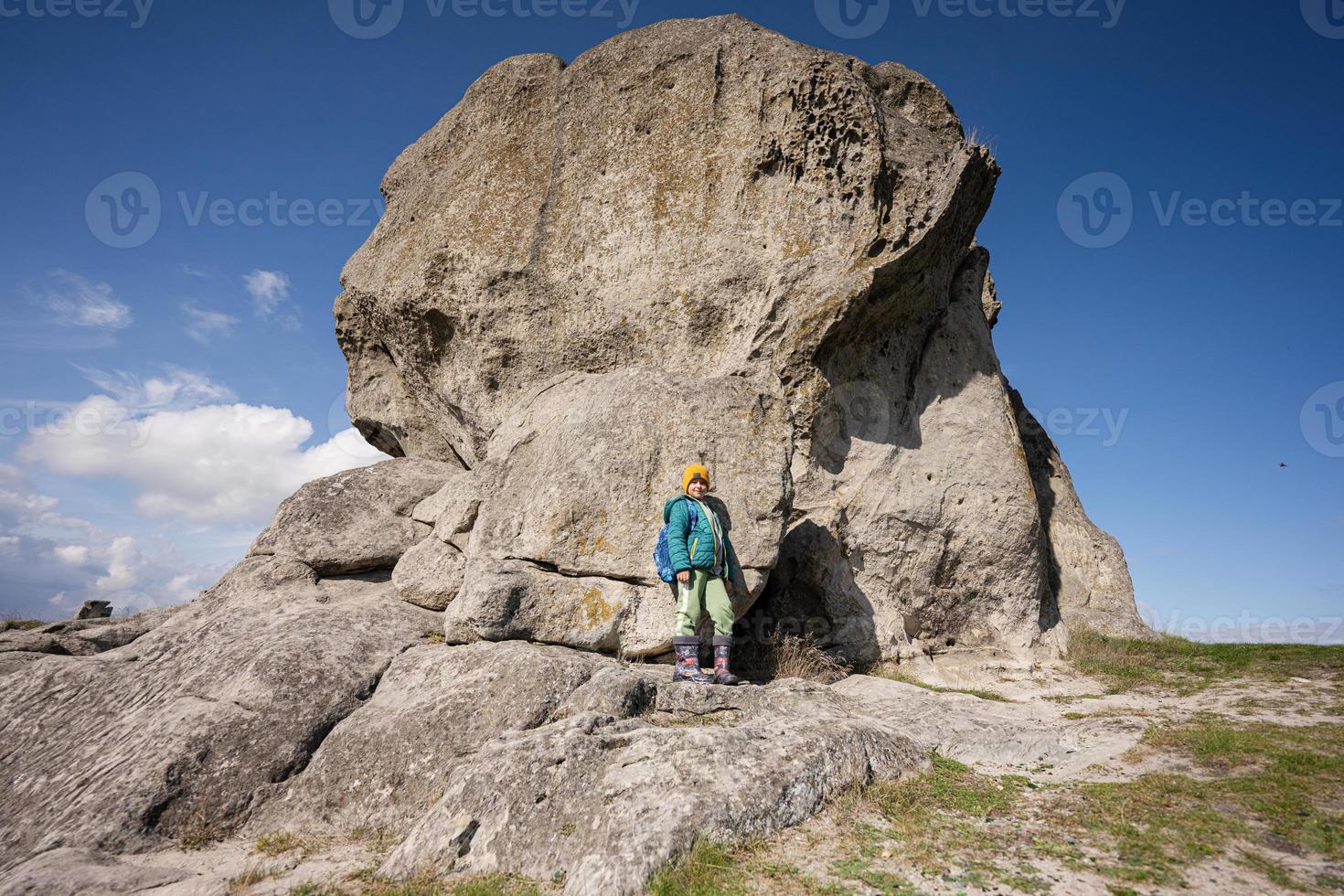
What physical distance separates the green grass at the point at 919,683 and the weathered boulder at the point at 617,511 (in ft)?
9.95

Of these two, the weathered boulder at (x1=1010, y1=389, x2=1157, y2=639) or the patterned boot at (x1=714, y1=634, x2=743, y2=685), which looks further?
the weathered boulder at (x1=1010, y1=389, x2=1157, y2=639)

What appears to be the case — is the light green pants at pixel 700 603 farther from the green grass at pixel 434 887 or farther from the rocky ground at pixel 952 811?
the green grass at pixel 434 887

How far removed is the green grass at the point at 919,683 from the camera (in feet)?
34.3

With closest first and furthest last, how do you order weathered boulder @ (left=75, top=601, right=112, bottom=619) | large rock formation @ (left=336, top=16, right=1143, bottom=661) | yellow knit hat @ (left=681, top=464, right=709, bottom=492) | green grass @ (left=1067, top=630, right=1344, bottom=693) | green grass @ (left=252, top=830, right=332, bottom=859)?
green grass @ (left=252, top=830, right=332, bottom=859) → yellow knit hat @ (left=681, top=464, right=709, bottom=492) → green grass @ (left=1067, top=630, right=1344, bottom=693) → large rock formation @ (left=336, top=16, right=1143, bottom=661) → weathered boulder @ (left=75, top=601, right=112, bottom=619)

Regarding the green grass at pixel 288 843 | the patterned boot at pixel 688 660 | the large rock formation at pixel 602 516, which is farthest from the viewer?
the patterned boot at pixel 688 660

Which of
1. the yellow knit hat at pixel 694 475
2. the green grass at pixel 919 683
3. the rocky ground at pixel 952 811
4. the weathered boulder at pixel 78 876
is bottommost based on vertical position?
the weathered boulder at pixel 78 876

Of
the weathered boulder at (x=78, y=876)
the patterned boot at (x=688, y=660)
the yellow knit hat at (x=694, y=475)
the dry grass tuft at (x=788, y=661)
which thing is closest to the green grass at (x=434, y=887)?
the weathered boulder at (x=78, y=876)

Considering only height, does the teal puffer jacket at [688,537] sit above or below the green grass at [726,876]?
above

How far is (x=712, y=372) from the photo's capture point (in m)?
12.4

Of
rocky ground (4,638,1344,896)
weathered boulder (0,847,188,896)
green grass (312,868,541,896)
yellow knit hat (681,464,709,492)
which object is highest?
yellow knit hat (681,464,709,492)

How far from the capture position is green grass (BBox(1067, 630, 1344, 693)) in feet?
33.6

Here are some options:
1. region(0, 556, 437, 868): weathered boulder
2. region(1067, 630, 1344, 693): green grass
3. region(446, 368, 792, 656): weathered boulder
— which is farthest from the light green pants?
region(1067, 630, 1344, 693): green grass

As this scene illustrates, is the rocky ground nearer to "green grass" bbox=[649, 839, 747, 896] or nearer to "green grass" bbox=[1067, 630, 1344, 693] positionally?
"green grass" bbox=[649, 839, 747, 896]

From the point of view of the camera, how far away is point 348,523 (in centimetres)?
1198
